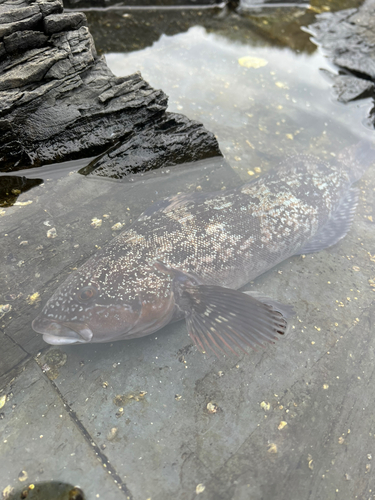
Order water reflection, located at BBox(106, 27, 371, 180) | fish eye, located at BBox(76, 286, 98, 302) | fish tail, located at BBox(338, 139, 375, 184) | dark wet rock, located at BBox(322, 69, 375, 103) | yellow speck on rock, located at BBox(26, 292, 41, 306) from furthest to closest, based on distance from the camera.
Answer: dark wet rock, located at BBox(322, 69, 375, 103)
water reflection, located at BBox(106, 27, 371, 180)
fish tail, located at BBox(338, 139, 375, 184)
yellow speck on rock, located at BBox(26, 292, 41, 306)
fish eye, located at BBox(76, 286, 98, 302)

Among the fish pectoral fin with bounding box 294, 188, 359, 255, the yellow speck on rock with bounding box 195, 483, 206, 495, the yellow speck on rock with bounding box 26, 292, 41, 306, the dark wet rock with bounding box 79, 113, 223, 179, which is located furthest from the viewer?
the dark wet rock with bounding box 79, 113, 223, 179

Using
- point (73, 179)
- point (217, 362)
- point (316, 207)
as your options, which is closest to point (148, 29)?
point (73, 179)

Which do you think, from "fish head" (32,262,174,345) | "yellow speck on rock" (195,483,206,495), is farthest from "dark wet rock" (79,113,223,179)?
"yellow speck on rock" (195,483,206,495)

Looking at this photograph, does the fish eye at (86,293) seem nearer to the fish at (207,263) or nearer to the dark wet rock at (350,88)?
the fish at (207,263)

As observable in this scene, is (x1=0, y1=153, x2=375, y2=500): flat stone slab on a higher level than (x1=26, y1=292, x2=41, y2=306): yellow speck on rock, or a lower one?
lower

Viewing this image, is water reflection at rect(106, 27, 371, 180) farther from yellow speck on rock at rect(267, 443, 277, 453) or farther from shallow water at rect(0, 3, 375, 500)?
yellow speck on rock at rect(267, 443, 277, 453)

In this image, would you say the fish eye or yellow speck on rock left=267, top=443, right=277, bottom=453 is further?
the fish eye

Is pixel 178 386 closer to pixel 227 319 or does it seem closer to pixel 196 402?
pixel 196 402

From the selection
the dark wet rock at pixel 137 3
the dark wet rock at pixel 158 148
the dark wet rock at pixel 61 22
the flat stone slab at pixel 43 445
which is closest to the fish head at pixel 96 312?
the flat stone slab at pixel 43 445
